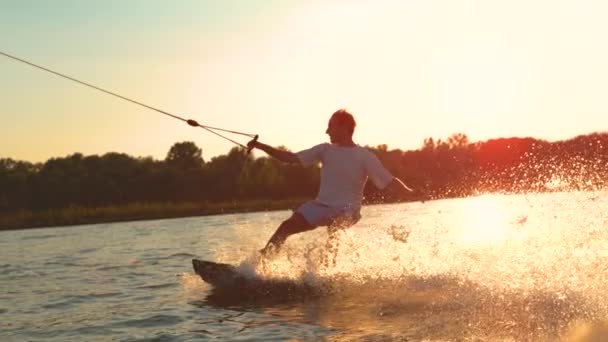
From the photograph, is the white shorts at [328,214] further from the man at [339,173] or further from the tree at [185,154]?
the tree at [185,154]

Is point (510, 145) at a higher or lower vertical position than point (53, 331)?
higher

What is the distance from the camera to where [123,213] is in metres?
64.8

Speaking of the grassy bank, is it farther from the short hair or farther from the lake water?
the short hair

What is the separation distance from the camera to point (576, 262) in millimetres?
9125

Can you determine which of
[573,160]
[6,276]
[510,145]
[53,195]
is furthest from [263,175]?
[6,276]

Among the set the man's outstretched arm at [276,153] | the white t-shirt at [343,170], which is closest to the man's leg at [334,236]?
the white t-shirt at [343,170]

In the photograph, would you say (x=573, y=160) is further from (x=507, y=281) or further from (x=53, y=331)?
(x=53, y=331)

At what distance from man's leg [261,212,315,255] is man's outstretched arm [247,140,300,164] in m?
0.76

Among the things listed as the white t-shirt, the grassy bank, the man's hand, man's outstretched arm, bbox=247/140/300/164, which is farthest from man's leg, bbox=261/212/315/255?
the grassy bank

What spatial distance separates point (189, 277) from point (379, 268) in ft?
11.2

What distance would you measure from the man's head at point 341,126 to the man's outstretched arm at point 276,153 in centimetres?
60

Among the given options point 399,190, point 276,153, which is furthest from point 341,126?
point 399,190

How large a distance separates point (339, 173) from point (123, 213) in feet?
190

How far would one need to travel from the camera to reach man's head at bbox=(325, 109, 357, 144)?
31.1ft
